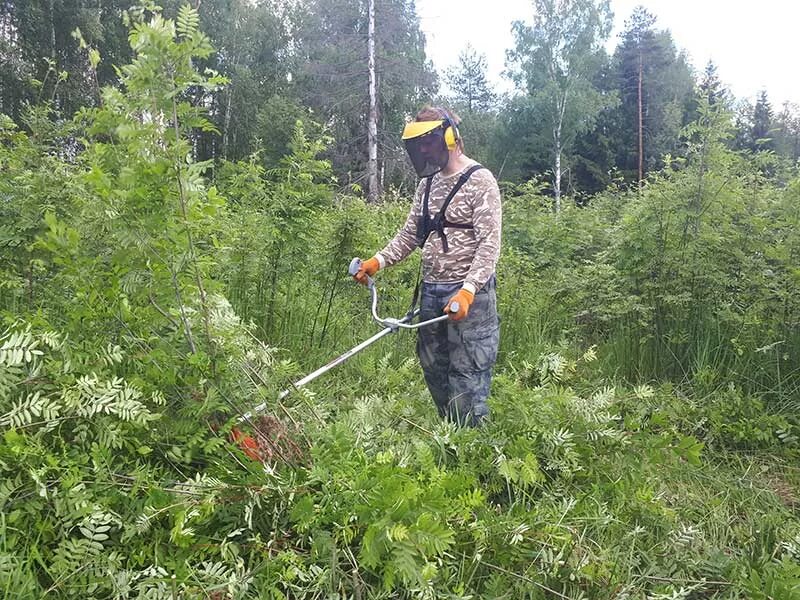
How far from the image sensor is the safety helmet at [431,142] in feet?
10.1

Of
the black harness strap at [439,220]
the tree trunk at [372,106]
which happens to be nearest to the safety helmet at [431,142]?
the black harness strap at [439,220]

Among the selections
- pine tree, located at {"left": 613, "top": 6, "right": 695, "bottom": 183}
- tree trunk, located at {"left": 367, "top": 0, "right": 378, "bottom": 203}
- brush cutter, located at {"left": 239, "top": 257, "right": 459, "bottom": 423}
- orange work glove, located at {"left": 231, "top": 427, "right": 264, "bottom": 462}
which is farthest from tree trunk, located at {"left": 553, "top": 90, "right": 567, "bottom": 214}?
orange work glove, located at {"left": 231, "top": 427, "right": 264, "bottom": 462}

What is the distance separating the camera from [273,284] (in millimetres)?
4793

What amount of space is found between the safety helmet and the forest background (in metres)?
1.10

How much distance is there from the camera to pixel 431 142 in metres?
3.12

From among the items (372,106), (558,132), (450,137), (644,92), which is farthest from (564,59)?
(450,137)

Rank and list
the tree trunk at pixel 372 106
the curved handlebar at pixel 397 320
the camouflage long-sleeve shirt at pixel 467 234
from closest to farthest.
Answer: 1. the curved handlebar at pixel 397 320
2. the camouflage long-sleeve shirt at pixel 467 234
3. the tree trunk at pixel 372 106

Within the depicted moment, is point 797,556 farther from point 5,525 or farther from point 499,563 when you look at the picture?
point 5,525

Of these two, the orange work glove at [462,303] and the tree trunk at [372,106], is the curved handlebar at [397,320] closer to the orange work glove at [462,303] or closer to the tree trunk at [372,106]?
the orange work glove at [462,303]

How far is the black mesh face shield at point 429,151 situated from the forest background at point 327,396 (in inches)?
44.2

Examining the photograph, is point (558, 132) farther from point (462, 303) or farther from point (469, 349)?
point (462, 303)

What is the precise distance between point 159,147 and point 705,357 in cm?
448

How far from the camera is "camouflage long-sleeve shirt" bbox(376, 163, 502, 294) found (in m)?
3.07

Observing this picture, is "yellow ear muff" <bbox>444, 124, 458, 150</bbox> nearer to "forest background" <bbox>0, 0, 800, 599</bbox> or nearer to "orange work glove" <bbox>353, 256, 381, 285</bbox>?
"orange work glove" <bbox>353, 256, 381, 285</bbox>
